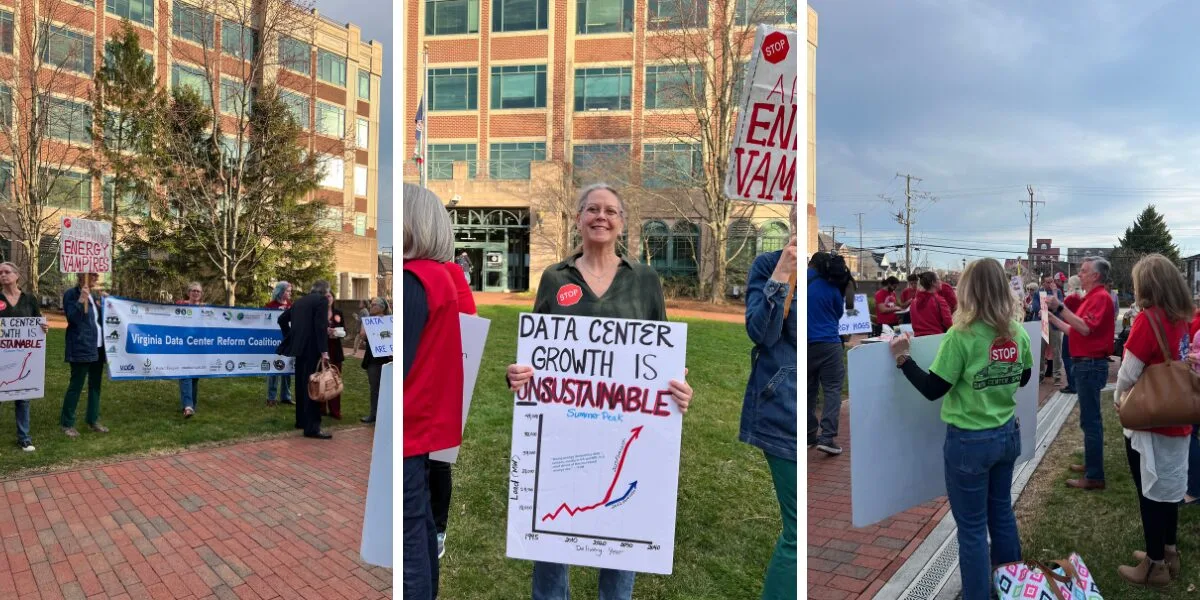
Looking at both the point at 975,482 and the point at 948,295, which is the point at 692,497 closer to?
the point at 975,482

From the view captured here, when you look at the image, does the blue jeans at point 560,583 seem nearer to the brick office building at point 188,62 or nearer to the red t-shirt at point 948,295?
the brick office building at point 188,62

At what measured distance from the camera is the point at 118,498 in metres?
4.53

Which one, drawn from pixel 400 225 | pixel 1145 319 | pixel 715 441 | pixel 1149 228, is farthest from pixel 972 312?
pixel 1149 228

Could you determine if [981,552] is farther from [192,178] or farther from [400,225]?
[192,178]

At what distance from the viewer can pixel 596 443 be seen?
6.31 ft

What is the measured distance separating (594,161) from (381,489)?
1.31 m

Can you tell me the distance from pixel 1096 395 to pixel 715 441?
3.67 meters

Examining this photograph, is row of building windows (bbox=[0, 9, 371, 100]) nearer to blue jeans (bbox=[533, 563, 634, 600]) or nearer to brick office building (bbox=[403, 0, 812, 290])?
brick office building (bbox=[403, 0, 812, 290])

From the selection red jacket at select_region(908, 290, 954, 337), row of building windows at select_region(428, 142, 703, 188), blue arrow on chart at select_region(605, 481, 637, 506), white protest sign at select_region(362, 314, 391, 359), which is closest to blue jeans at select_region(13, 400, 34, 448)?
white protest sign at select_region(362, 314, 391, 359)

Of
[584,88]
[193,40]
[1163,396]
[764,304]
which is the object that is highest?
[193,40]

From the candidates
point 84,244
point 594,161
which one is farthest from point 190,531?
point 594,161

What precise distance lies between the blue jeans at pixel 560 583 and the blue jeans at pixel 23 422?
522 cm

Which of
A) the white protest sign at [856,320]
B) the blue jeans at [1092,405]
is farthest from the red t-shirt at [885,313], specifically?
the blue jeans at [1092,405]

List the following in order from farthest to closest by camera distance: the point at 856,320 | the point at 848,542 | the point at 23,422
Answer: the point at 856,320, the point at 23,422, the point at 848,542
